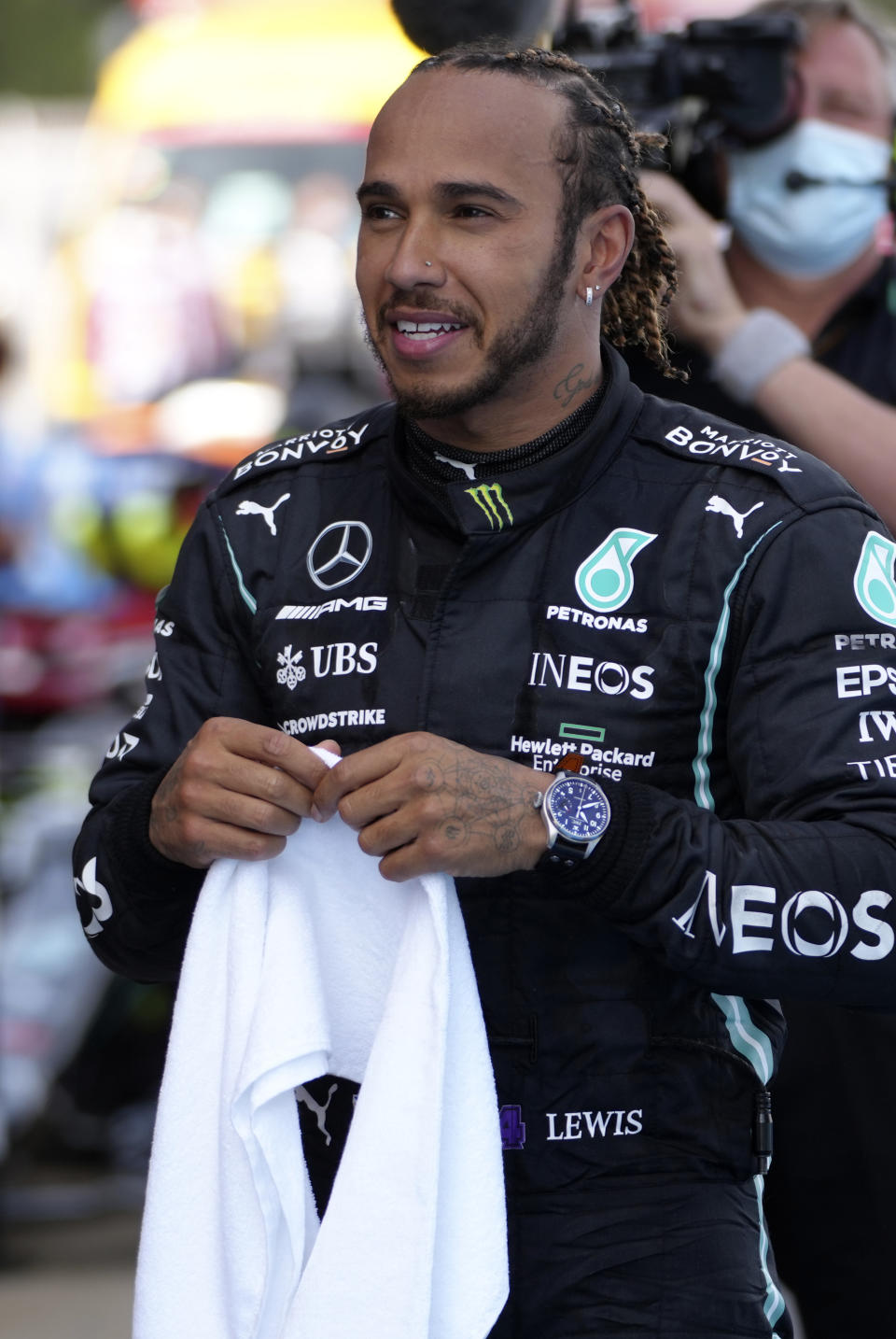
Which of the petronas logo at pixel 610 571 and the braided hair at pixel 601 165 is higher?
the braided hair at pixel 601 165

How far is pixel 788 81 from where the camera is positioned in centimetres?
317

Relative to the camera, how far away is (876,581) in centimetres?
203

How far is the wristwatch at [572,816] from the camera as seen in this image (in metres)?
1.83

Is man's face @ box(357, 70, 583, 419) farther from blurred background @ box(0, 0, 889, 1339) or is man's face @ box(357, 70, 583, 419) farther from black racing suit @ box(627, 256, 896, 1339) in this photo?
blurred background @ box(0, 0, 889, 1339)

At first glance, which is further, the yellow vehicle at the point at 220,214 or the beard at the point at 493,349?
the yellow vehicle at the point at 220,214

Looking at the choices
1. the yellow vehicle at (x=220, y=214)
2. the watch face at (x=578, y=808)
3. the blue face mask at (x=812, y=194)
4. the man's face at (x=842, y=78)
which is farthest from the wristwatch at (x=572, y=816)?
the yellow vehicle at (x=220, y=214)

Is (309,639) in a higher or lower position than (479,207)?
lower

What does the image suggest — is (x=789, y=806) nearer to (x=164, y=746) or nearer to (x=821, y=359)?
(x=164, y=746)

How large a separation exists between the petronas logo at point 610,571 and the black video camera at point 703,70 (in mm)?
1163

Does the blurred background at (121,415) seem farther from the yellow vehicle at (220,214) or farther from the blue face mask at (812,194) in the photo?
the blue face mask at (812,194)

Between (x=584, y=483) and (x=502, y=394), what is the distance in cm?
12

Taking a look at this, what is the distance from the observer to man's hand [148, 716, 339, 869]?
190 centimetres

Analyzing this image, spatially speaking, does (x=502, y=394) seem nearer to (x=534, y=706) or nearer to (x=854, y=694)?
(x=534, y=706)

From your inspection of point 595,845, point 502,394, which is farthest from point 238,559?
point 595,845
